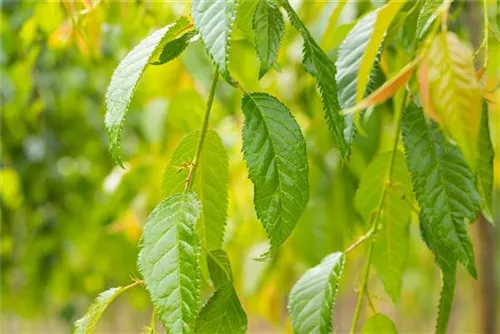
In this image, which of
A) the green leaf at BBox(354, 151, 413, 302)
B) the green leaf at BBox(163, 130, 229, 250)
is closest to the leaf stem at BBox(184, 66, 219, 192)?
the green leaf at BBox(163, 130, 229, 250)

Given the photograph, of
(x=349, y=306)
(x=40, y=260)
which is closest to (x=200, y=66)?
(x=40, y=260)

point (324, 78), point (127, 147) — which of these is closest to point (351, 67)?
point (324, 78)

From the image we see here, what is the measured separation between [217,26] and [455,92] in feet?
0.50

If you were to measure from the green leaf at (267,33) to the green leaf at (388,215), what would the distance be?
9.5 inches

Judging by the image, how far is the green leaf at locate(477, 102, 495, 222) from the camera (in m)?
0.64

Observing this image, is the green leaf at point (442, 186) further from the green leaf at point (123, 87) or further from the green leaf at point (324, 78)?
the green leaf at point (123, 87)

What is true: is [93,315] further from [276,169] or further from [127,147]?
[127,147]

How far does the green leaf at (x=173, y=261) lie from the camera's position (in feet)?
1.59

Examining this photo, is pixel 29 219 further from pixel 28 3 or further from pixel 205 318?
pixel 205 318

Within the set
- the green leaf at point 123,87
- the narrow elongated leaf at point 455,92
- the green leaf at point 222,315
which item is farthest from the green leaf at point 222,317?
the narrow elongated leaf at point 455,92

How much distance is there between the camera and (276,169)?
1.77 ft

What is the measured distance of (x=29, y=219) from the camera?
2.35 metres

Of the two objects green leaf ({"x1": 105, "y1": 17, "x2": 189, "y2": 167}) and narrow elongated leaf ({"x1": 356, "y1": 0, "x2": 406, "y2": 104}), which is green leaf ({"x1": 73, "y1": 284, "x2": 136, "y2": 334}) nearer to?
green leaf ({"x1": 105, "y1": 17, "x2": 189, "y2": 167})

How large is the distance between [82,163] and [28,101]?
21.9 inches
